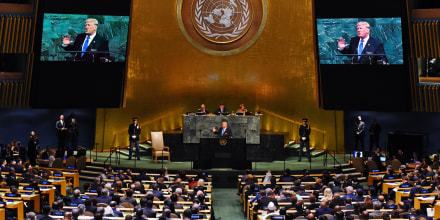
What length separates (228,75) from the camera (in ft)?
Result: 76.4

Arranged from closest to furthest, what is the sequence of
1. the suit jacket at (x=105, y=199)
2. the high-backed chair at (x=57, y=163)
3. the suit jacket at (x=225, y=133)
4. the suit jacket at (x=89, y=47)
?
1. the suit jacket at (x=105, y=199)
2. the high-backed chair at (x=57, y=163)
3. the suit jacket at (x=225, y=133)
4. the suit jacket at (x=89, y=47)

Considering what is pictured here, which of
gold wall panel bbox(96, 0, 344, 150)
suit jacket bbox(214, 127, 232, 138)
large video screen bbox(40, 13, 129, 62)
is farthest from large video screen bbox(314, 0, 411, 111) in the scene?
large video screen bbox(40, 13, 129, 62)

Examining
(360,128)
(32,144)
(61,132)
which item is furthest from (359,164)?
(32,144)

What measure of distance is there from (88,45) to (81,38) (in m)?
0.37

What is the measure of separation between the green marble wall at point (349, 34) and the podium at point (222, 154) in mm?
5001

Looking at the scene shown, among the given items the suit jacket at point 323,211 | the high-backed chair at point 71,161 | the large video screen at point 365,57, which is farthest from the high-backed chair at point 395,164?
the high-backed chair at point 71,161

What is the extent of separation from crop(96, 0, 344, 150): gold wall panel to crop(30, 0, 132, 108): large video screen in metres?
1.93

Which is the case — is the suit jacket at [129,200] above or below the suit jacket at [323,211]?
above

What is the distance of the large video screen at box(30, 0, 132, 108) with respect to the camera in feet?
66.2

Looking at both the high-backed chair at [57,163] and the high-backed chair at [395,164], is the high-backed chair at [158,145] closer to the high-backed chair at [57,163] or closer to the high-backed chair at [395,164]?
the high-backed chair at [57,163]

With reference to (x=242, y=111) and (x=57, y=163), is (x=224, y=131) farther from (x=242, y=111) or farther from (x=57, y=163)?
(x=57, y=163)

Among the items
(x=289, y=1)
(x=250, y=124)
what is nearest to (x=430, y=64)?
(x=289, y=1)

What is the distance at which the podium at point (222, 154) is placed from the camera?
18.0 m

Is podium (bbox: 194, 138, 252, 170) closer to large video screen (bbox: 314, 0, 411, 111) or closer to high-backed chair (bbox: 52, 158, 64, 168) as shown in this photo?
large video screen (bbox: 314, 0, 411, 111)
